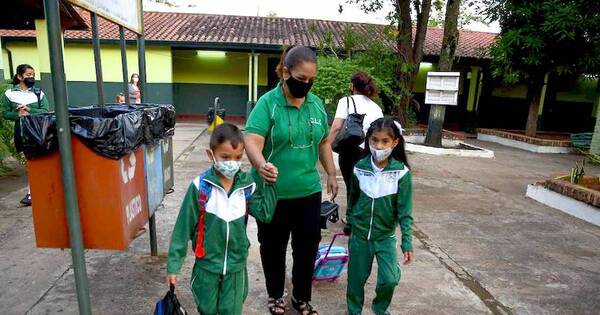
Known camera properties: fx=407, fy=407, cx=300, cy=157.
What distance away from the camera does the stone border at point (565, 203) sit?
4.88 m

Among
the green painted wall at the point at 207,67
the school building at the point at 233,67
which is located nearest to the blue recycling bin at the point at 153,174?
the school building at the point at 233,67

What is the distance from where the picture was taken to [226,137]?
1.93m

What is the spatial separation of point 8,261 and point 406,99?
10.1 meters

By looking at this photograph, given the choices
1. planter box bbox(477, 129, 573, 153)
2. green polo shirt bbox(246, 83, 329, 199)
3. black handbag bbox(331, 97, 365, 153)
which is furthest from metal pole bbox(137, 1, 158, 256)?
planter box bbox(477, 129, 573, 153)

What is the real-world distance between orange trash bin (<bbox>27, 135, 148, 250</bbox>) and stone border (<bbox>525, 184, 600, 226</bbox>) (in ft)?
17.0

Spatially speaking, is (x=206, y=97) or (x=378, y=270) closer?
(x=378, y=270)

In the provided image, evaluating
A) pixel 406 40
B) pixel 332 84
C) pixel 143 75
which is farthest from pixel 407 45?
pixel 143 75

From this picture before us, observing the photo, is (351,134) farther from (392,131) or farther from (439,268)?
(439,268)

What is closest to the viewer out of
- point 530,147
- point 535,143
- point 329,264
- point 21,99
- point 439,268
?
point 329,264

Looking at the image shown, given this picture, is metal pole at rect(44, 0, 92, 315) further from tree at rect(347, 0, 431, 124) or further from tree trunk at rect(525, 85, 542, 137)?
tree trunk at rect(525, 85, 542, 137)

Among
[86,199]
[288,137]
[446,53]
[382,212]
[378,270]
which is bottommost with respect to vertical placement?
[378,270]

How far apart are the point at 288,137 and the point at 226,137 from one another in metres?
0.47

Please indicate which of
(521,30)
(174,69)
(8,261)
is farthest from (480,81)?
(8,261)

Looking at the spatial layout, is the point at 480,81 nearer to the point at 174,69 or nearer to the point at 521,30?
the point at 521,30
